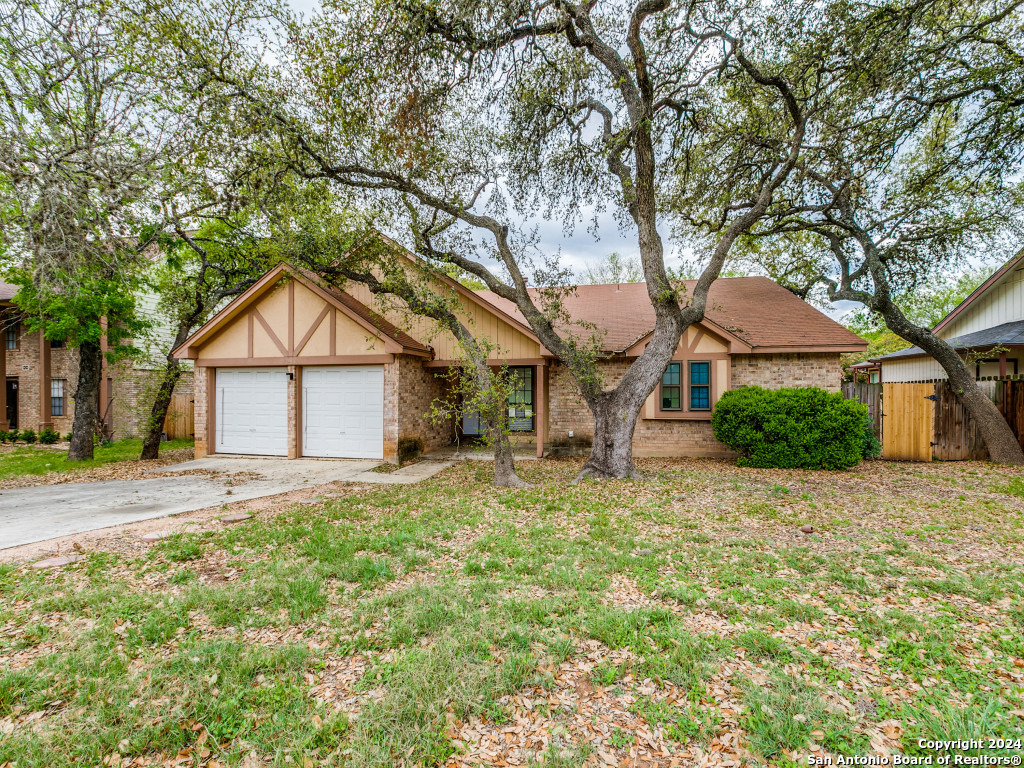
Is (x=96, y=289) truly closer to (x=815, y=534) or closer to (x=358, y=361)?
(x=358, y=361)

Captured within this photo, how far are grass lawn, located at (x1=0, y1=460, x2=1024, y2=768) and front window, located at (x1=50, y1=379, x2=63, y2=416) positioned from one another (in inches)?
752

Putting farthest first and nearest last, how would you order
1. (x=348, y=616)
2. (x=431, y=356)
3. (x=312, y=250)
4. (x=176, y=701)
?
1. (x=431, y=356)
2. (x=312, y=250)
3. (x=348, y=616)
4. (x=176, y=701)

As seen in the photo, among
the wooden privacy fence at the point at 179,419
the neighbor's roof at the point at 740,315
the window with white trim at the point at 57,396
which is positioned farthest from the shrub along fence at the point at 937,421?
the window with white trim at the point at 57,396

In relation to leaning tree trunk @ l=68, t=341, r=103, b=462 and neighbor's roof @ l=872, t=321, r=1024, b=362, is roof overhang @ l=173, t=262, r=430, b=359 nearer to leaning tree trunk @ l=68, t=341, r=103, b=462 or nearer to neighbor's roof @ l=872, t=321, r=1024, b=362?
leaning tree trunk @ l=68, t=341, r=103, b=462

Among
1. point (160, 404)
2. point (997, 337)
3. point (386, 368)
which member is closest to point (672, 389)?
point (386, 368)

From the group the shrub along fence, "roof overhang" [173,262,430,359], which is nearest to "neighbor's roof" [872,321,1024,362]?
the shrub along fence

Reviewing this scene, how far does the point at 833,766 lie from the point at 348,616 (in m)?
3.20

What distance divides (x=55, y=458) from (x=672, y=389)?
17.5 meters

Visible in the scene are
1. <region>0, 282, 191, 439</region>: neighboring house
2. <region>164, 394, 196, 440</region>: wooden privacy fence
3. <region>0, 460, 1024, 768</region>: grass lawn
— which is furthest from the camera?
<region>164, 394, 196, 440</region>: wooden privacy fence

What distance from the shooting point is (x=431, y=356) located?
13055 mm

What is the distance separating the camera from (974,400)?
11.3 meters

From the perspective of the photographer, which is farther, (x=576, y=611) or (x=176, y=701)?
(x=576, y=611)

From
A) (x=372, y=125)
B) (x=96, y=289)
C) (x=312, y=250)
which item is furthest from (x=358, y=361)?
(x=96, y=289)

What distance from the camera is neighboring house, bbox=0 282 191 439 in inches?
684
